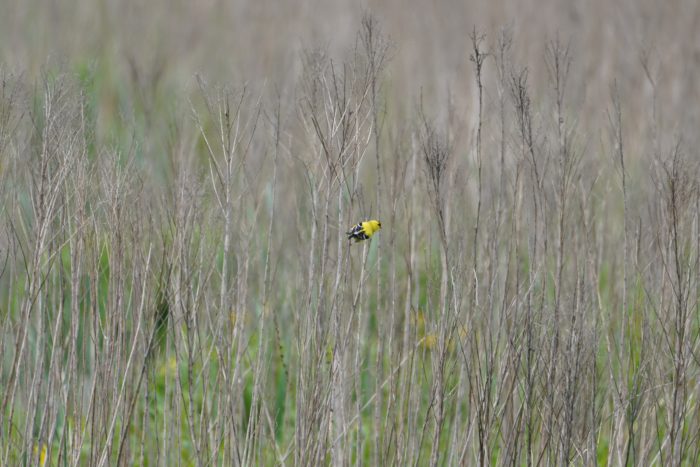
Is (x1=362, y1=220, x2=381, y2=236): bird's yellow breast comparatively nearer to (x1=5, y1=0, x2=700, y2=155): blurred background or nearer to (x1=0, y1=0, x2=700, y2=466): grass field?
(x1=0, y1=0, x2=700, y2=466): grass field

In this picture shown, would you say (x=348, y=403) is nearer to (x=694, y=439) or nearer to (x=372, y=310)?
(x=694, y=439)

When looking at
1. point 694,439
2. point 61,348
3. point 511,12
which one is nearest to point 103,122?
point 511,12

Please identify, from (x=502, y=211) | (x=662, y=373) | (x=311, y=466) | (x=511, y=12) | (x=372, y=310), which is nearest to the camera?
(x=311, y=466)

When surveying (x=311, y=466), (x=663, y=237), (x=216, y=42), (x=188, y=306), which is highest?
(x=216, y=42)

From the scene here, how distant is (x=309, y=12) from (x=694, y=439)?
4671 mm

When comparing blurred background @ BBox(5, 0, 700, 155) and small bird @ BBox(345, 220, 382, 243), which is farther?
blurred background @ BBox(5, 0, 700, 155)

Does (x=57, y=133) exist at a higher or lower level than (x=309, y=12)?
lower

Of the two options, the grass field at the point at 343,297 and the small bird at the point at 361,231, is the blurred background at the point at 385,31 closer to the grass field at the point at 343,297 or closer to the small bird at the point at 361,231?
the grass field at the point at 343,297

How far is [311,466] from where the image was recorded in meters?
2.66

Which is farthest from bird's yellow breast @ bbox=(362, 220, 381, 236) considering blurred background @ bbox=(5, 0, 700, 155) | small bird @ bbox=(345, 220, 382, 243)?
blurred background @ bbox=(5, 0, 700, 155)

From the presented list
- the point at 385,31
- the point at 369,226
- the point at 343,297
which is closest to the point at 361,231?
the point at 369,226

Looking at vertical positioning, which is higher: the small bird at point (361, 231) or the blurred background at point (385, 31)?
the blurred background at point (385, 31)

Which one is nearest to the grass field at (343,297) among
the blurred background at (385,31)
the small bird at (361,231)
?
the small bird at (361,231)

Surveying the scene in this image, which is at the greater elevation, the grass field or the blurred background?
the blurred background
